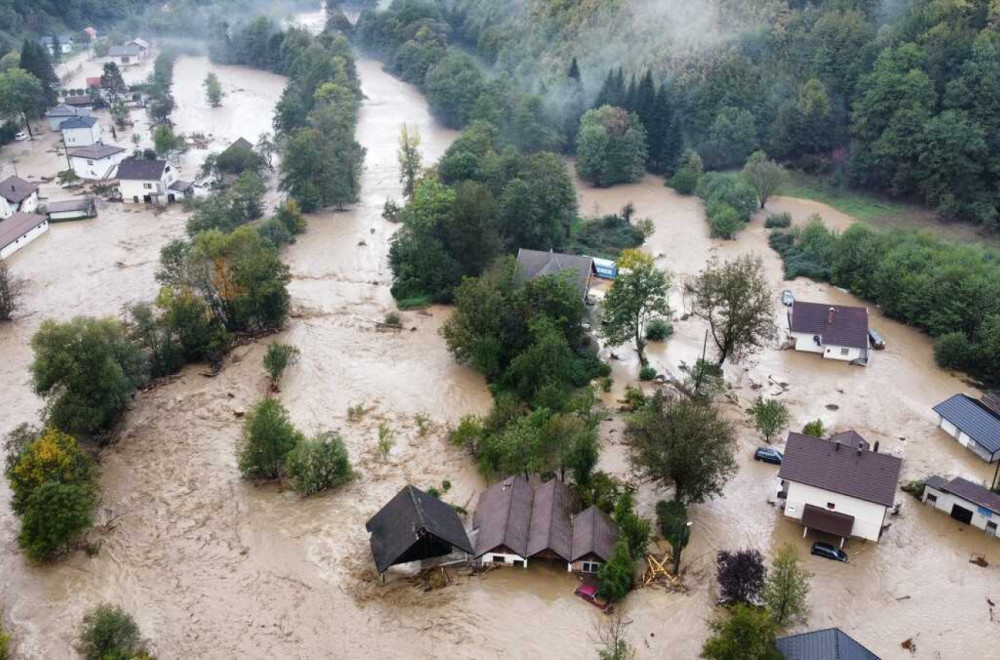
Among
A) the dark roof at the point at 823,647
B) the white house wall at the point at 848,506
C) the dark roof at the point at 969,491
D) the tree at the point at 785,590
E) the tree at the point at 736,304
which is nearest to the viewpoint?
the dark roof at the point at 823,647

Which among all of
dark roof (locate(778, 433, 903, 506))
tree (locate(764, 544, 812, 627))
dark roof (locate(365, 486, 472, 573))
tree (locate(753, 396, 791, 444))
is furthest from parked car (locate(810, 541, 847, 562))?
Result: dark roof (locate(365, 486, 472, 573))

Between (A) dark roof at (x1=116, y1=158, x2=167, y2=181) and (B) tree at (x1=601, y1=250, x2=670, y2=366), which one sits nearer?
(B) tree at (x1=601, y1=250, x2=670, y2=366)

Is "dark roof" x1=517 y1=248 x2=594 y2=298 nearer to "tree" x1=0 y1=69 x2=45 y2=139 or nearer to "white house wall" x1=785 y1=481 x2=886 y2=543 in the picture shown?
"white house wall" x1=785 y1=481 x2=886 y2=543

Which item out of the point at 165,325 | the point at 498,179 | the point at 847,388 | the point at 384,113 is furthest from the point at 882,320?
the point at 384,113

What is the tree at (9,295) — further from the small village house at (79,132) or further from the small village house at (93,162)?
the small village house at (79,132)

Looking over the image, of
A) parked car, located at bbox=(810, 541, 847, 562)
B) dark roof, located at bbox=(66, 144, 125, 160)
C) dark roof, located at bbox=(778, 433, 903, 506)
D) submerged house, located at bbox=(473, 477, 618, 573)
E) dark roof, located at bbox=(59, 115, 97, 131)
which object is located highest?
dark roof, located at bbox=(778, 433, 903, 506)

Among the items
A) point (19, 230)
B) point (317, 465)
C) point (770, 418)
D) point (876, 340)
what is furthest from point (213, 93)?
point (770, 418)

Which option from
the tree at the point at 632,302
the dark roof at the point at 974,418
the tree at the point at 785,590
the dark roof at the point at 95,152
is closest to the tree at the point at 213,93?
the dark roof at the point at 95,152
